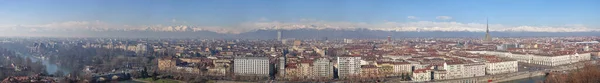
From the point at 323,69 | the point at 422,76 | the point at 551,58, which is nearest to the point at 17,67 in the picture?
the point at 323,69

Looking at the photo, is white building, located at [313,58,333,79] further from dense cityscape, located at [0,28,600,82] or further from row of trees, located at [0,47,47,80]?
row of trees, located at [0,47,47,80]

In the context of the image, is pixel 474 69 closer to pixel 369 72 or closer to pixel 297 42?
pixel 369 72

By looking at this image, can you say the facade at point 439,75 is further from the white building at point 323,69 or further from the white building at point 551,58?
the white building at point 551,58

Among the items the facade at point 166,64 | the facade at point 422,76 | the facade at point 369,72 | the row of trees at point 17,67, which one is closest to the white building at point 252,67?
the facade at point 369,72

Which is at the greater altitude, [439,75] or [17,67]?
[17,67]

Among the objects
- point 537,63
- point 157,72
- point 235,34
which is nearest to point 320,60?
point 157,72

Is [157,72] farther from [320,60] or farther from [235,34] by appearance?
[235,34]

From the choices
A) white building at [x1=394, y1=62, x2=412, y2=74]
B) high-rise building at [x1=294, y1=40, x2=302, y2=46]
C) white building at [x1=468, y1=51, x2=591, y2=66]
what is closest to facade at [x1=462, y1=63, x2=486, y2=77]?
white building at [x1=394, y1=62, x2=412, y2=74]
